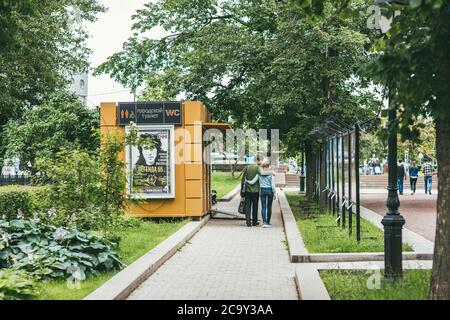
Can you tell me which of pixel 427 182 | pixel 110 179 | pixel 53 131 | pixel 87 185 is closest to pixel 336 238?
pixel 110 179

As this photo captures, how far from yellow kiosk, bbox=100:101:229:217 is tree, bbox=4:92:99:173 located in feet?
15.1

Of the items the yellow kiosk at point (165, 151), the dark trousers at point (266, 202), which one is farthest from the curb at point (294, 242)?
the yellow kiosk at point (165, 151)

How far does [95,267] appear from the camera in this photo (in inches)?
365

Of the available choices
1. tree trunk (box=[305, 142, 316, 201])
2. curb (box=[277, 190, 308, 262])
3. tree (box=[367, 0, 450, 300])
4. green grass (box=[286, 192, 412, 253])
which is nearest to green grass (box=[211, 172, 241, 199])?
tree trunk (box=[305, 142, 316, 201])

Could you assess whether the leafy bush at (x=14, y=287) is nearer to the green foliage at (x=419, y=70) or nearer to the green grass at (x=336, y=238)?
the green foliage at (x=419, y=70)

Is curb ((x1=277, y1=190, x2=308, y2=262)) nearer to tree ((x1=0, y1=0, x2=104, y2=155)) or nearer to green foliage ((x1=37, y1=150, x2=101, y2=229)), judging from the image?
green foliage ((x1=37, y1=150, x2=101, y2=229))

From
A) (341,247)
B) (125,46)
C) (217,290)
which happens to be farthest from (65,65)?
(217,290)

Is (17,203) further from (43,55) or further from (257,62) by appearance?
(43,55)

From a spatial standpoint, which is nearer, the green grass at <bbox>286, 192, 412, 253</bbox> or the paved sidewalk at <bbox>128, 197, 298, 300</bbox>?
the paved sidewalk at <bbox>128, 197, 298, 300</bbox>

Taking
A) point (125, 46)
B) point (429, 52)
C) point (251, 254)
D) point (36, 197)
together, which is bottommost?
point (251, 254)

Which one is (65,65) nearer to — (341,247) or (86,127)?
(86,127)

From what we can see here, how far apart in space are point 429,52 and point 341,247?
6214 mm

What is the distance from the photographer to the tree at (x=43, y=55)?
25.5 metres

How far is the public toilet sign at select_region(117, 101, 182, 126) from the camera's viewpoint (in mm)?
17875
